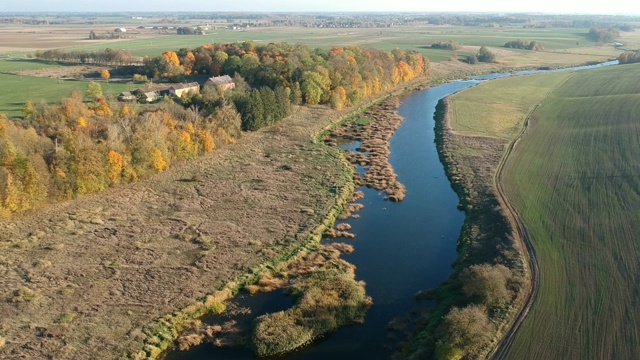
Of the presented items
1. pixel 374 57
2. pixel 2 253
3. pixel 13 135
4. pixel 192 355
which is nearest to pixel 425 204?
pixel 192 355

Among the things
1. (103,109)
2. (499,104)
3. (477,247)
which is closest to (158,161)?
(103,109)

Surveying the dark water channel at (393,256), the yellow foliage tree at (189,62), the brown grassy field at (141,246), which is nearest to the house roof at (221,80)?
the yellow foliage tree at (189,62)

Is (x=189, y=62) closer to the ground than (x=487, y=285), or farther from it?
farther from it

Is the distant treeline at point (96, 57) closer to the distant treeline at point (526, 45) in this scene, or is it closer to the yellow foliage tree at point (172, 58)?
the yellow foliage tree at point (172, 58)

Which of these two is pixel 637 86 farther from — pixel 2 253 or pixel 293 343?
pixel 2 253

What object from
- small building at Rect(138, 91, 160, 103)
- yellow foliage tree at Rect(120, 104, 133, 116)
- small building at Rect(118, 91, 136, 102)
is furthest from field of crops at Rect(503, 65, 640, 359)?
small building at Rect(118, 91, 136, 102)

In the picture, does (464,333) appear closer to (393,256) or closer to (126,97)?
(393,256)
